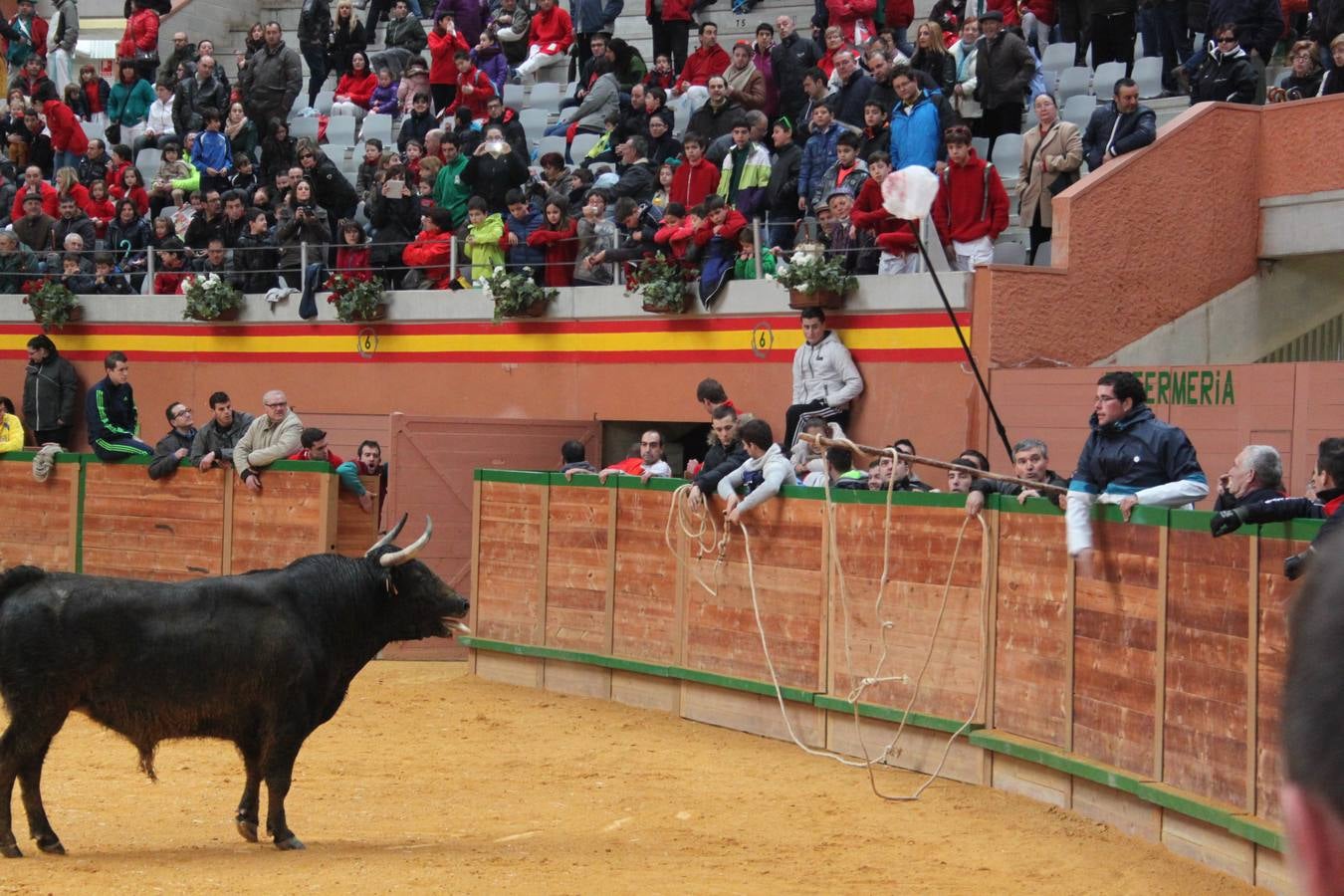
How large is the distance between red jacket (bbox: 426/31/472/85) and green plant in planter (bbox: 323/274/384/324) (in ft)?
11.4

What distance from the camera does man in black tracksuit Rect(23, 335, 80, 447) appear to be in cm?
1928

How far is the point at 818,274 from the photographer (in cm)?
1355

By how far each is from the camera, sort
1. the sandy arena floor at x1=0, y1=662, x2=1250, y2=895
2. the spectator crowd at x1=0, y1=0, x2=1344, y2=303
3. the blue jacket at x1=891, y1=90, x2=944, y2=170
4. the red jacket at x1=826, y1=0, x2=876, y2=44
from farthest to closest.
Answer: the red jacket at x1=826, y1=0, x2=876, y2=44 → the blue jacket at x1=891, y1=90, x2=944, y2=170 → the spectator crowd at x1=0, y1=0, x2=1344, y2=303 → the sandy arena floor at x1=0, y1=662, x2=1250, y2=895

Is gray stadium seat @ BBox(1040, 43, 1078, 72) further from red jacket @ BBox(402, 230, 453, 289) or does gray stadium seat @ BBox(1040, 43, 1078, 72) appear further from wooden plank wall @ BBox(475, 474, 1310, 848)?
wooden plank wall @ BBox(475, 474, 1310, 848)

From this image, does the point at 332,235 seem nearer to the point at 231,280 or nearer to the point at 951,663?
the point at 231,280

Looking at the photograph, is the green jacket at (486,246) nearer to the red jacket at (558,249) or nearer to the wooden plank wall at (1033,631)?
the red jacket at (558,249)

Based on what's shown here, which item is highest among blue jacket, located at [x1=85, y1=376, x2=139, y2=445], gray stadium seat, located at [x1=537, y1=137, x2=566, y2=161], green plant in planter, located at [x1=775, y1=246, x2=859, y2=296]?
gray stadium seat, located at [x1=537, y1=137, x2=566, y2=161]

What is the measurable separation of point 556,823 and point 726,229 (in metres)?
7.21

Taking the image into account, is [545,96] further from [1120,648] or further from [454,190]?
[1120,648]

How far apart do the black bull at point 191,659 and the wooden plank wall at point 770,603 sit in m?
3.20

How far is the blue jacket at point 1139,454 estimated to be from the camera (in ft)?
25.9

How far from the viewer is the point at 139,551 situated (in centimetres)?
1545

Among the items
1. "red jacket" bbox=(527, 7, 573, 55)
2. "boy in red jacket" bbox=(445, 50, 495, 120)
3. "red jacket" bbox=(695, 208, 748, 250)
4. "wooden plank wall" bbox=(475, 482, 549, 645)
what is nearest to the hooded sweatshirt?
"wooden plank wall" bbox=(475, 482, 549, 645)

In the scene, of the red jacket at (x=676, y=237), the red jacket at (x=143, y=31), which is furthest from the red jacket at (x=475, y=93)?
the red jacket at (x=143, y=31)
